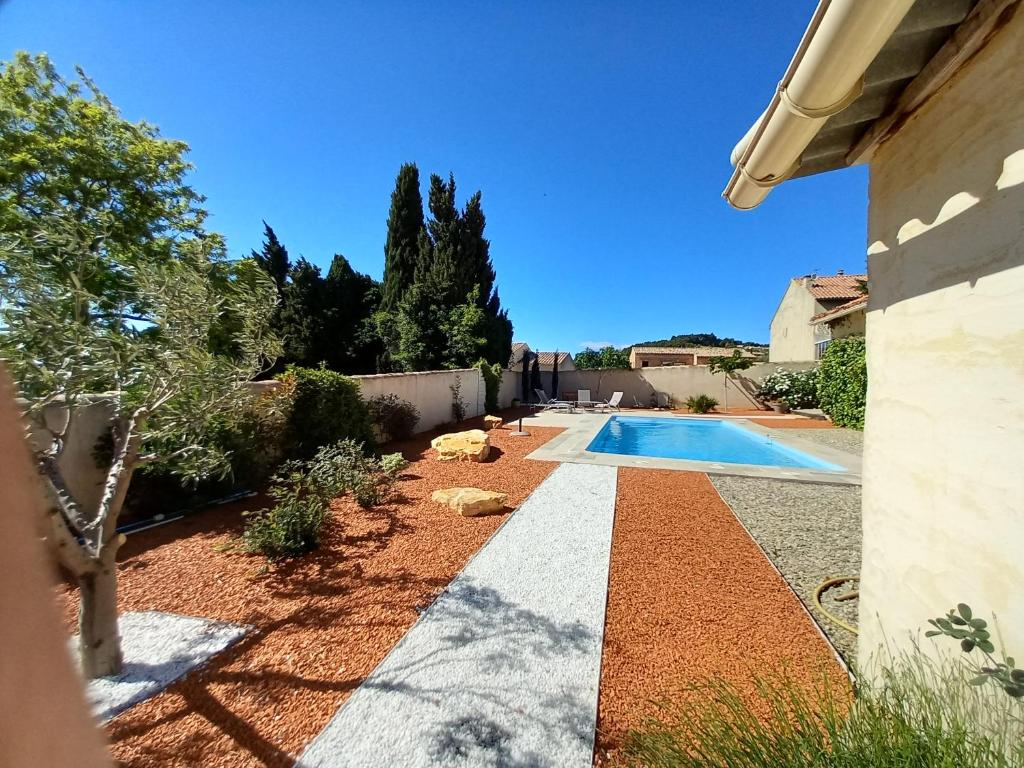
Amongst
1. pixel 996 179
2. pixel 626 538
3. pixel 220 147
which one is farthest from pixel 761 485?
pixel 220 147

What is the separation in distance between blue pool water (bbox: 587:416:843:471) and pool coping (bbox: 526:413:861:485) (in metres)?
0.29

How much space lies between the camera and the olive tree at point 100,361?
7.31 ft

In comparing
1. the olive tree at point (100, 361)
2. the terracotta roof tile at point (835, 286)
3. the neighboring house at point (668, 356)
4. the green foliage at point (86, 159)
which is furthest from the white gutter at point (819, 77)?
the neighboring house at point (668, 356)

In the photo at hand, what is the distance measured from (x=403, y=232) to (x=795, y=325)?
2420cm

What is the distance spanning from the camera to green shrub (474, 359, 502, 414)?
1700 cm

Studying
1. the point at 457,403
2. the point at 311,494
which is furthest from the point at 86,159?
the point at 311,494

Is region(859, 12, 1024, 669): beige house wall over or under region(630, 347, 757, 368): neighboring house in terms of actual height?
under

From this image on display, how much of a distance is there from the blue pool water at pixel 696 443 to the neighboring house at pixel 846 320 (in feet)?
23.2

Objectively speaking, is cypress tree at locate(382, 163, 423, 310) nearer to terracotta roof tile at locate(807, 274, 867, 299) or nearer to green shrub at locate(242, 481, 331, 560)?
green shrub at locate(242, 481, 331, 560)

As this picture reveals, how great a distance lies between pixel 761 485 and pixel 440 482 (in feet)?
18.9

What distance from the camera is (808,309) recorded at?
20.9 metres

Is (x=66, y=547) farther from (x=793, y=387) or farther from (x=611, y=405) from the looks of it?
(x=793, y=387)

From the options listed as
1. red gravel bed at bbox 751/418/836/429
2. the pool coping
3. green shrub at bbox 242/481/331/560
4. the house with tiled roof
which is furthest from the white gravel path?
the house with tiled roof

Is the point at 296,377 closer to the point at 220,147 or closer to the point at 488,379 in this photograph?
the point at 220,147
